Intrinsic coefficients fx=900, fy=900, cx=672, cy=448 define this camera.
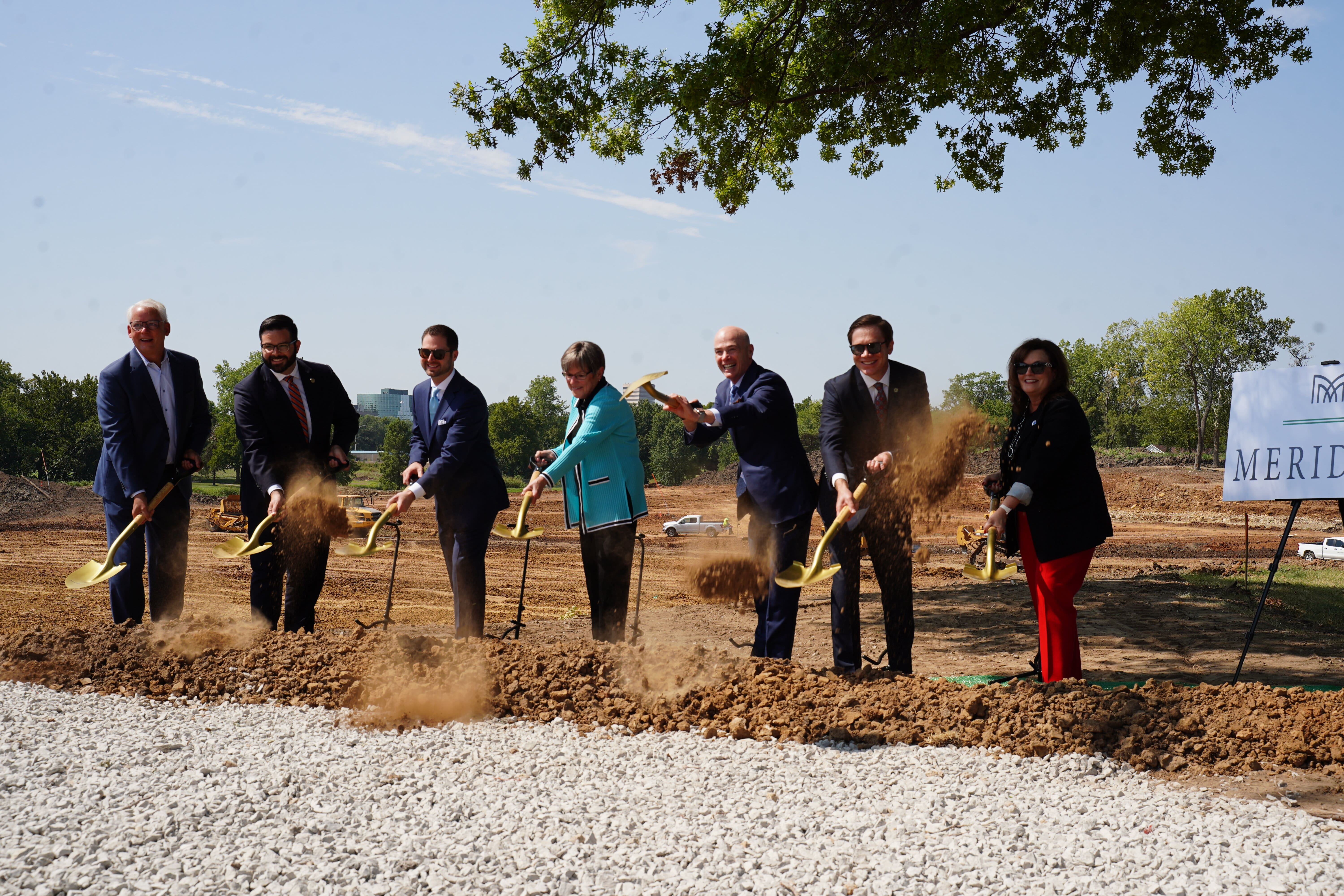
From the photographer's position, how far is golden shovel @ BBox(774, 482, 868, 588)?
14.3ft

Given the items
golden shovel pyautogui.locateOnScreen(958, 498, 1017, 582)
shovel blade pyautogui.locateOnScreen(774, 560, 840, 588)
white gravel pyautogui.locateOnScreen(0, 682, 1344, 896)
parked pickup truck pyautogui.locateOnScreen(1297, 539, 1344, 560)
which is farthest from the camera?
parked pickup truck pyautogui.locateOnScreen(1297, 539, 1344, 560)

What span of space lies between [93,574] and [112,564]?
0.59 ft

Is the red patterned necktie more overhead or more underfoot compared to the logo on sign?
more underfoot

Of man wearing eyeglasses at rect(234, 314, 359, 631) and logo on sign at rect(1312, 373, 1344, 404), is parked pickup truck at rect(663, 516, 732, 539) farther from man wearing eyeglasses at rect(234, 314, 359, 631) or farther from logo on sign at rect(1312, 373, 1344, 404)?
logo on sign at rect(1312, 373, 1344, 404)

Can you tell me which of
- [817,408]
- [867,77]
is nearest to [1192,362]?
[817,408]

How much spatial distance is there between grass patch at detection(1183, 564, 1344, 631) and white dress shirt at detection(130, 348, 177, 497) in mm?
9038

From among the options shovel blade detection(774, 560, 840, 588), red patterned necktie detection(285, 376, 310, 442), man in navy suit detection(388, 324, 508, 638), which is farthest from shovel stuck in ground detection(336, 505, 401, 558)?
shovel blade detection(774, 560, 840, 588)

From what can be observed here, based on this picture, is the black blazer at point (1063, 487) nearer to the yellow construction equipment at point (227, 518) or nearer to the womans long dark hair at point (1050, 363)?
the womans long dark hair at point (1050, 363)

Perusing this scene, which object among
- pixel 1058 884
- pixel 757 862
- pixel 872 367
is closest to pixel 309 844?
pixel 757 862

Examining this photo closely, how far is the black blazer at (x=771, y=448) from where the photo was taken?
483 centimetres

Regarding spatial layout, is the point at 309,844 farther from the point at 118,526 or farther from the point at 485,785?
the point at 118,526

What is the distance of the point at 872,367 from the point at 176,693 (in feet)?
13.6

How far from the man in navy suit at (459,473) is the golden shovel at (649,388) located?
99 cm

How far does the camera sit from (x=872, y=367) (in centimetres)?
484
